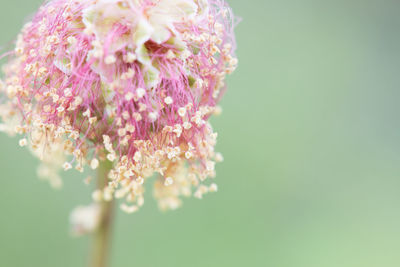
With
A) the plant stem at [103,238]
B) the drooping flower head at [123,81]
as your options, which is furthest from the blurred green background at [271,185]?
the drooping flower head at [123,81]

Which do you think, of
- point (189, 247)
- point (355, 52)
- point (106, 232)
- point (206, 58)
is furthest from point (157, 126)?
point (355, 52)

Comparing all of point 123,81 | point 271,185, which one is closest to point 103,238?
point 123,81

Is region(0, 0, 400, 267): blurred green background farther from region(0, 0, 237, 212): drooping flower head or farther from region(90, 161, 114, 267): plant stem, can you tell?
region(0, 0, 237, 212): drooping flower head

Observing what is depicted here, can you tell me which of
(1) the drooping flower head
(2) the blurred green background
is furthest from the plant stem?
(2) the blurred green background

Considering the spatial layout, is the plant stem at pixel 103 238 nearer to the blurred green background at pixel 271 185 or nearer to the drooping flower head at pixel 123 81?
the drooping flower head at pixel 123 81

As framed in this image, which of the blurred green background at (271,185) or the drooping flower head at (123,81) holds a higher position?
the blurred green background at (271,185)
